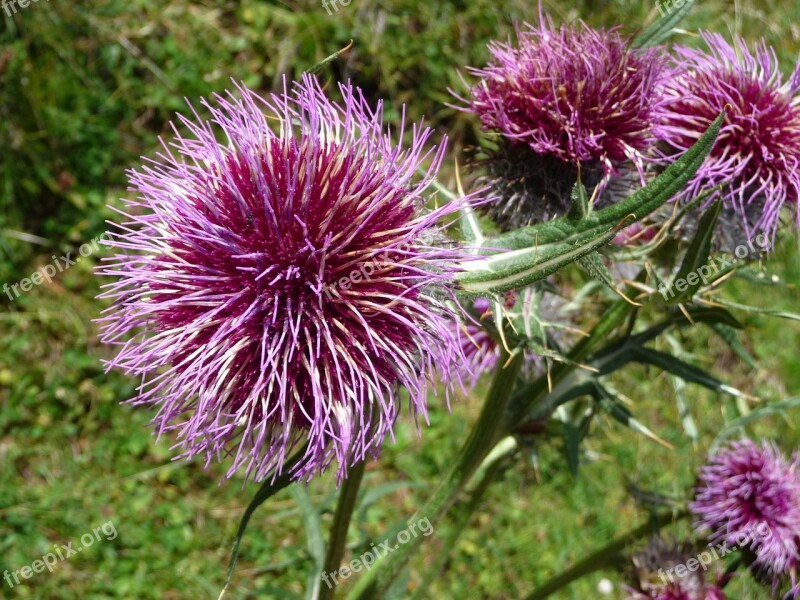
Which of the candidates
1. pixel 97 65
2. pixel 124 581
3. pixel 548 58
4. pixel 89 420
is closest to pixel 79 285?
pixel 89 420

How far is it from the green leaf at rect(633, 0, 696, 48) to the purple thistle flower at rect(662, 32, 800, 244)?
128mm

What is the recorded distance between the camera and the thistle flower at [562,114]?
2.23 metres

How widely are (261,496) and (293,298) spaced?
508mm

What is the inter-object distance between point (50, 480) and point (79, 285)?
1375 mm

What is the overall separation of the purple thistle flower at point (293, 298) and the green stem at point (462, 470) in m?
0.39

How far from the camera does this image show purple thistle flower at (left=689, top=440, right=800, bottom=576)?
2.74 m

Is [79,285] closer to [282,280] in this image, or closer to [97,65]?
[97,65]

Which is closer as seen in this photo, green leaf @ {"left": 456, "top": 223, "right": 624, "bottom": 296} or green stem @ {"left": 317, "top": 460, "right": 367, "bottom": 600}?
green leaf @ {"left": 456, "top": 223, "right": 624, "bottom": 296}

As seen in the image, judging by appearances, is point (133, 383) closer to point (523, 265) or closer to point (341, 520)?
point (341, 520)

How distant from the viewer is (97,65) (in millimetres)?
5289

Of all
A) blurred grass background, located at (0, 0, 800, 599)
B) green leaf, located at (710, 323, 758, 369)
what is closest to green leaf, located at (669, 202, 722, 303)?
green leaf, located at (710, 323, 758, 369)

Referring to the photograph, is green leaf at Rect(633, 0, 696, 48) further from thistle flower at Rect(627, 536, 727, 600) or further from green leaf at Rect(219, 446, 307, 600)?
thistle flower at Rect(627, 536, 727, 600)

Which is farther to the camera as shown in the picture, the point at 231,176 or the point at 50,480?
the point at 50,480

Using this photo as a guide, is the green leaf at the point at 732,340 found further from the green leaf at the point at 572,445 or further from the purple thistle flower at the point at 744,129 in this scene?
the green leaf at the point at 572,445
